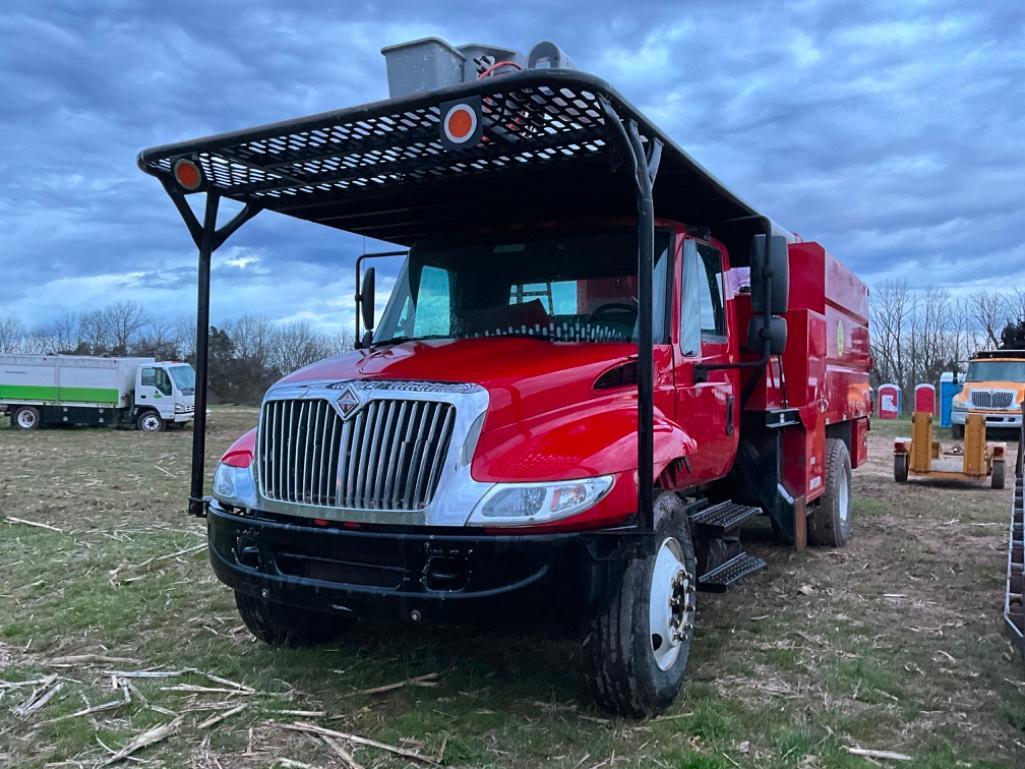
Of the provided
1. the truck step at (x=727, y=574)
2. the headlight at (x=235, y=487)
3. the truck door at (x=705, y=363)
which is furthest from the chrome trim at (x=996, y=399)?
the headlight at (x=235, y=487)

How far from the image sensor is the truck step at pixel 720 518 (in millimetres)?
4820

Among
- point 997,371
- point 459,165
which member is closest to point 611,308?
point 459,165

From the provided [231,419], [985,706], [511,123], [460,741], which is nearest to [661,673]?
[460,741]

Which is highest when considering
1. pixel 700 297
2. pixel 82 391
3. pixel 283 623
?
pixel 700 297

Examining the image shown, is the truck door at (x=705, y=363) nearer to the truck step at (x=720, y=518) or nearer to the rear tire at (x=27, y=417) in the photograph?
the truck step at (x=720, y=518)

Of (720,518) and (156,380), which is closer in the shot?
(720,518)

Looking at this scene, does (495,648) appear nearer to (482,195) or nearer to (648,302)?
(648,302)

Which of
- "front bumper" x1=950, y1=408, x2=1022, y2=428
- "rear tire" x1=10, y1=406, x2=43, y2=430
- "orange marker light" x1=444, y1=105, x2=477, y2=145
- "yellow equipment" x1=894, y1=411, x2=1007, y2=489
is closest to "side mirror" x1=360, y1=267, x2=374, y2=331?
"orange marker light" x1=444, y1=105, x2=477, y2=145

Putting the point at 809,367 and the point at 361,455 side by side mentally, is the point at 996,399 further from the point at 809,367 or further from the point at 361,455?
the point at 361,455

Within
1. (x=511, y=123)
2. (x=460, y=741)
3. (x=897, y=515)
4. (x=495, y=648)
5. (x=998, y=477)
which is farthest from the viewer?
(x=998, y=477)

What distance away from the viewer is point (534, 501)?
3.46 meters

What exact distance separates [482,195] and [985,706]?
384 cm

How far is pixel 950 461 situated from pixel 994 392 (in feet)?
33.9

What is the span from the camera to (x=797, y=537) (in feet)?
23.8
